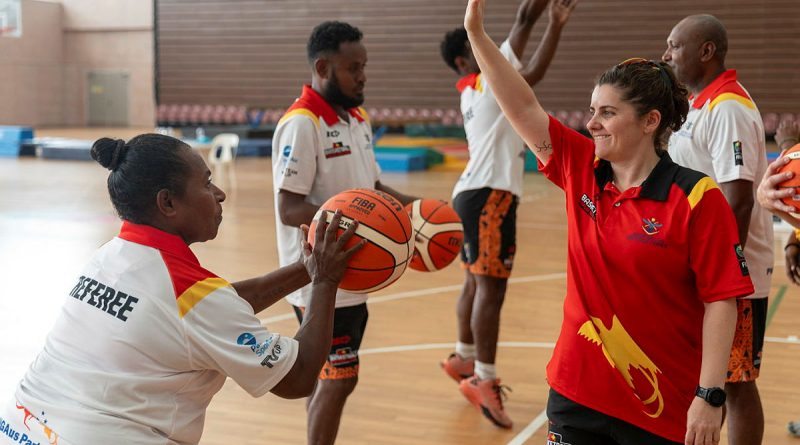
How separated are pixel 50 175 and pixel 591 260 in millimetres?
15106

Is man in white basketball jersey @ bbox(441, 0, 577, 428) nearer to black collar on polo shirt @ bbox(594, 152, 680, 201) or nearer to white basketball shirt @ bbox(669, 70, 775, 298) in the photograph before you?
white basketball shirt @ bbox(669, 70, 775, 298)

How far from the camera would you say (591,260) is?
7.82 feet

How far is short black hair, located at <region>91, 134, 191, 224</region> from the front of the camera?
7.07 ft

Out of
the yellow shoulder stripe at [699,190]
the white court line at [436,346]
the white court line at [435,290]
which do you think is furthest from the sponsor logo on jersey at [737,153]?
the white court line at [435,290]

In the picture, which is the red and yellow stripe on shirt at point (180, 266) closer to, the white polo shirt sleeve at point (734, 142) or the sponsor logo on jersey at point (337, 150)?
the sponsor logo on jersey at point (337, 150)

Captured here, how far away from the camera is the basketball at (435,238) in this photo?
378cm

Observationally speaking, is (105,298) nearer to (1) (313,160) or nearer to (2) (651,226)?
(2) (651,226)

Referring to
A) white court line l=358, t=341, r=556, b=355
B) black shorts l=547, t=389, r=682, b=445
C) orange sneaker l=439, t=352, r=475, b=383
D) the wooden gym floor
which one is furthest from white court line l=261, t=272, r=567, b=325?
black shorts l=547, t=389, r=682, b=445

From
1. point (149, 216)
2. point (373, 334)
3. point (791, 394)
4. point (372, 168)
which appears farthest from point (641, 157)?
point (373, 334)

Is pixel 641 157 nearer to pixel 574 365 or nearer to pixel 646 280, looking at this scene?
pixel 646 280

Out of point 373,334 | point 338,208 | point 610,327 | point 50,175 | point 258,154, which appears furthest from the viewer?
point 258,154

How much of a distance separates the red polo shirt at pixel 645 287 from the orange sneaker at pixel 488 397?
6.49ft

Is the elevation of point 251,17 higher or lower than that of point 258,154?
higher

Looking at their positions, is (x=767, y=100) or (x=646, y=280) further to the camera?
(x=767, y=100)
